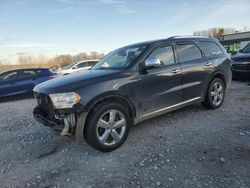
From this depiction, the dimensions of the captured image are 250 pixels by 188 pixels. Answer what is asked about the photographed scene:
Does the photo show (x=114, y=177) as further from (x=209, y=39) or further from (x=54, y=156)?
(x=209, y=39)

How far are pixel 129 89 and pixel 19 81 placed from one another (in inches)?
282

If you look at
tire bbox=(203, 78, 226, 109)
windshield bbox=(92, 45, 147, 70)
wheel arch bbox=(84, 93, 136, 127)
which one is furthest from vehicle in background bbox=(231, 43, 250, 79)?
wheel arch bbox=(84, 93, 136, 127)

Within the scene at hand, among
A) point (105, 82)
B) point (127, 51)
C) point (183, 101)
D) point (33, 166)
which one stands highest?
point (127, 51)

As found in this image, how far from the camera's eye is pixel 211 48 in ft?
17.9

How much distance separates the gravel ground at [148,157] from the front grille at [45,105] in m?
0.71

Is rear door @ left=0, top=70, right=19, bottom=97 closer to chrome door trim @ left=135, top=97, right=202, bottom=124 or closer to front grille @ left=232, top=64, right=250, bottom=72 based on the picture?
chrome door trim @ left=135, top=97, right=202, bottom=124

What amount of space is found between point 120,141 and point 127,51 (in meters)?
1.95

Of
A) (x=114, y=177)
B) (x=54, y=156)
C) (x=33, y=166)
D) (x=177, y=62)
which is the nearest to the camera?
(x=114, y=177)

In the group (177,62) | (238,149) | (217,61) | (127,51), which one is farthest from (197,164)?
(217,61)

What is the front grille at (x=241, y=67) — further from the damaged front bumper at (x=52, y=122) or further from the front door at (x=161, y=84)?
the damaged front bumper at (x=52, y=122)

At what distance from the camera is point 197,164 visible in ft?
10.2

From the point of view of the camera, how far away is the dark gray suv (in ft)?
11.1

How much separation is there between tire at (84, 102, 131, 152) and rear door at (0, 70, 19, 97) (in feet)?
22.9

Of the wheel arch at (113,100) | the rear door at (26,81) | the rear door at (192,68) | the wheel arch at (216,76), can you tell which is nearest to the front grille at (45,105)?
the wheel arch at (113,100)
